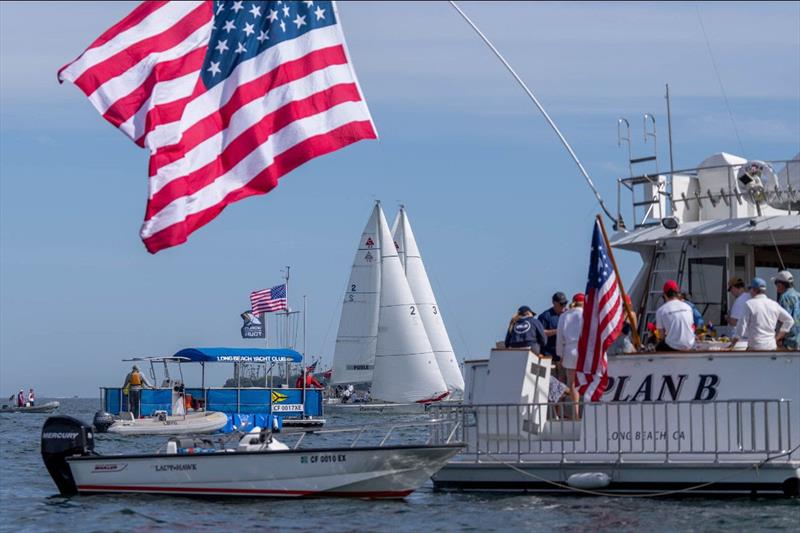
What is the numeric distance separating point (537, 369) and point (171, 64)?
7.71 meters

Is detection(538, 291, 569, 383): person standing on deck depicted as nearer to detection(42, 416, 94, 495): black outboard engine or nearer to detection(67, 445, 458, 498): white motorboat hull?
→ detection(67, 445, 458, 498): white motorboat hull

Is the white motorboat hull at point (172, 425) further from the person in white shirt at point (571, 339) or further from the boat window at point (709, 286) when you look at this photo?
the person in white shirt at point (571, 339)

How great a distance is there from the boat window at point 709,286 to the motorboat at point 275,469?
453 centimetres

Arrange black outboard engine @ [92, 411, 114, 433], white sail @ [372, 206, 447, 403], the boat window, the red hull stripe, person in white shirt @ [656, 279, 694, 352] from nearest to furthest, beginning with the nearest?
1. person in white shirt @ [656, 279, 694, 352]
2. the red hull stripe
3. the boat window
4. black outboard engine @ [92, 411, 114, 433]
5. white sail @ [372, 206, 447, 403]

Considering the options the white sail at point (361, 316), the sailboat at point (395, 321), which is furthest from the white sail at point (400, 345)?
the white sail at point (361, 316)

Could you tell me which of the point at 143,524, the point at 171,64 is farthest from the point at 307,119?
the point at 143,524

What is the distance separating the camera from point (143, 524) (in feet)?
52.6

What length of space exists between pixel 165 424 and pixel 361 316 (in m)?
29.8

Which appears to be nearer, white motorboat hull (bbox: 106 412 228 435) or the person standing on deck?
the person standing on deck

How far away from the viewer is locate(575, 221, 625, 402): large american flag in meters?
16.1

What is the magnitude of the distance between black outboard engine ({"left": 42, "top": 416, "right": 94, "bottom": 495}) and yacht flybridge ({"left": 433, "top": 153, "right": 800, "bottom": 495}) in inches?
205

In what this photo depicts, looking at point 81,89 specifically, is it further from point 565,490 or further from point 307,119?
point 565,490

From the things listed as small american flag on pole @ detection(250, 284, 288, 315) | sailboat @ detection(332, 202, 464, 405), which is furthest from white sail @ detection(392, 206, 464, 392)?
small american flag on pole @ detection(250, 284, 288, 315)

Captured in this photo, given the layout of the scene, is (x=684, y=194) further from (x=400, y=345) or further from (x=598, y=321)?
(x=400, y=345)
